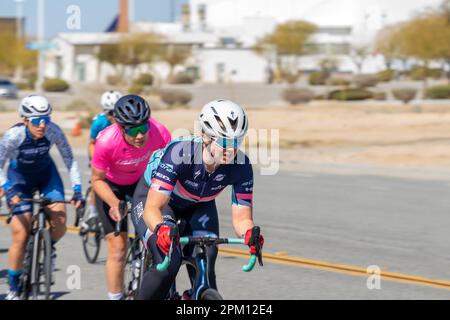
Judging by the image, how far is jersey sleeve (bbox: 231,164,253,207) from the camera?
6633mm

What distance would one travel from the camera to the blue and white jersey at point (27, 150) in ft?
28.5

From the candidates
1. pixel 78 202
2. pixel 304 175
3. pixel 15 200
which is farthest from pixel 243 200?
pixel 304 175

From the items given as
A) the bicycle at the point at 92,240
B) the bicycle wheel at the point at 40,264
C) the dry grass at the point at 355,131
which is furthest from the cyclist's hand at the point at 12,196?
the dry grass at the point at 355,131

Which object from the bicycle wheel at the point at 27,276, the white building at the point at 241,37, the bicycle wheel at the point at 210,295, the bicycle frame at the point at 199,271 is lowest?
the bicycle wheel at the point at 27,276

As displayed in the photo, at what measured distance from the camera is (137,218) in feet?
23.8

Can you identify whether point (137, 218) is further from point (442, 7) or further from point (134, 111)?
point (442, 7)

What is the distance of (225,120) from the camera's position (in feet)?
19.9

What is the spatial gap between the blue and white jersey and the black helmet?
1399 mm

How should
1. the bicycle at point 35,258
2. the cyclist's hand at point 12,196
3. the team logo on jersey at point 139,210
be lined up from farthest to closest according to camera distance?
the bicycle at point 35,258
the cyclist's hand at point 12,196
the team logo on jersey at point 139,210

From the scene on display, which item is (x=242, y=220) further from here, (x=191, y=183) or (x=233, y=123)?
(x=233, y=123)

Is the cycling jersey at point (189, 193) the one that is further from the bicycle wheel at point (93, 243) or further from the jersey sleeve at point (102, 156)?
the bicycle wheel at point (93, 243)

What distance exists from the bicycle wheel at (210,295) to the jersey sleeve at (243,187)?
69cm

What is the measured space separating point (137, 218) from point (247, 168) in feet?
3.57

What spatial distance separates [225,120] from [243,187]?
0.75 metres
